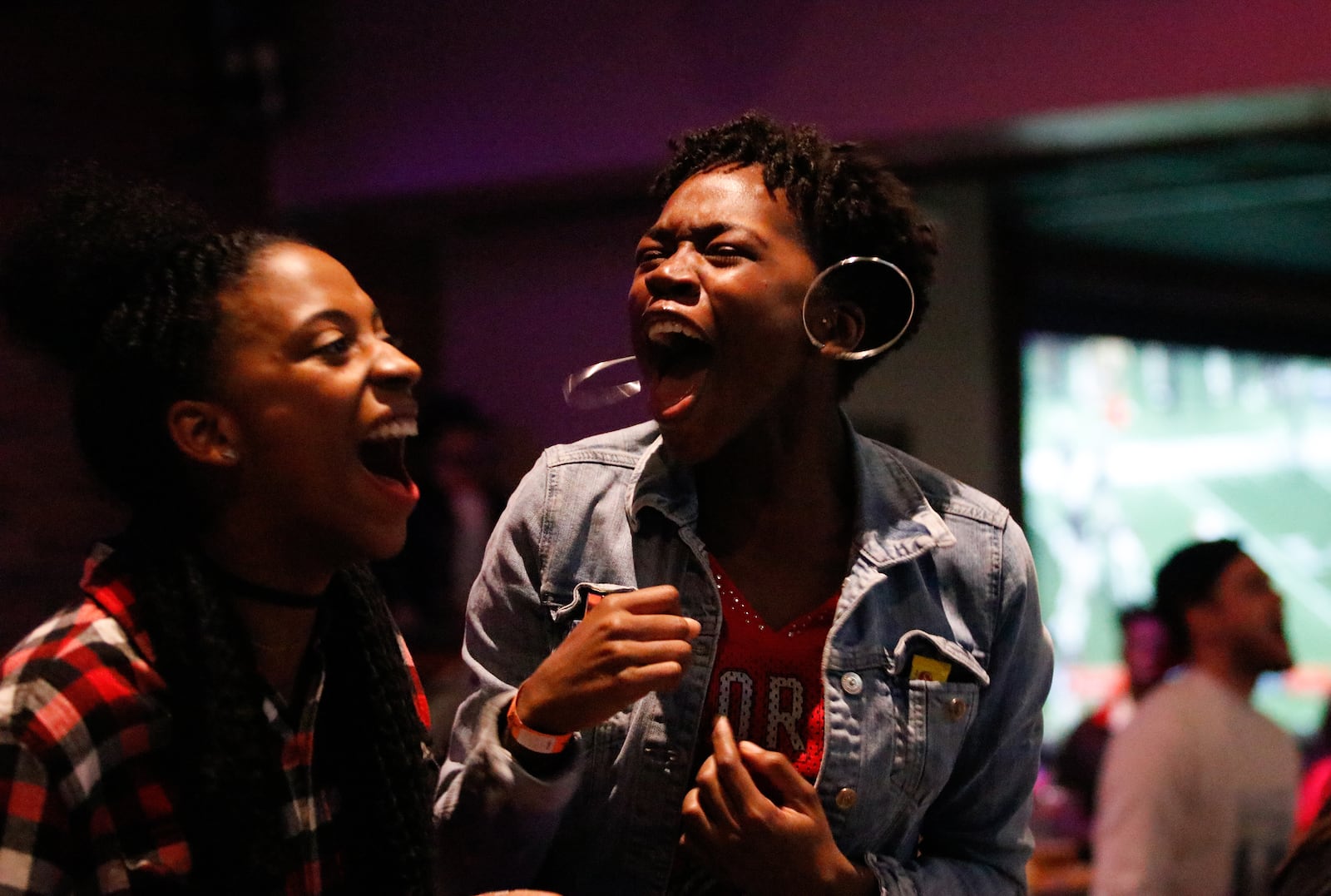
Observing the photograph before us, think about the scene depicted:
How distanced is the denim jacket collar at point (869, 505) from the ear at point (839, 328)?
12cm

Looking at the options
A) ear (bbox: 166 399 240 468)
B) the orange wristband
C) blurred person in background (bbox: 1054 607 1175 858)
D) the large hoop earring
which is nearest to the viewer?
ear (bbox: 166 399 240 468)

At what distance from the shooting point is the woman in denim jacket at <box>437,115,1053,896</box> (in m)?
1.52

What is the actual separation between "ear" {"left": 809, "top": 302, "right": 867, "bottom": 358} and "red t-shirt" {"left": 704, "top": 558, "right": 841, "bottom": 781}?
0.34 metres

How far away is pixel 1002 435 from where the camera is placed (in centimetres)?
525

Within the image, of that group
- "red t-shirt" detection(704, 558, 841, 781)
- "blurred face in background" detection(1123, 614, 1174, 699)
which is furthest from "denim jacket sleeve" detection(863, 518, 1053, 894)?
"blurred face in background" detection(1123, 614, 1174, 699)

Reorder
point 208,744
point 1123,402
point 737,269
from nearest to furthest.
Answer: point 208,744
point 737,269
point 1123,402

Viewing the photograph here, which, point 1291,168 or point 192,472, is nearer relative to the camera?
point 192,472

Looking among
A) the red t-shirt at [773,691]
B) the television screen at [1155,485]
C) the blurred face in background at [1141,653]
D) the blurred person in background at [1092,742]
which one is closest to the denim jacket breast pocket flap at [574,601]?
the red t-shirt at [773,691]

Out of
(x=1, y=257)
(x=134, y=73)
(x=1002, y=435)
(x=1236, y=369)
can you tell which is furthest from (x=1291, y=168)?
(x=1, y=257)

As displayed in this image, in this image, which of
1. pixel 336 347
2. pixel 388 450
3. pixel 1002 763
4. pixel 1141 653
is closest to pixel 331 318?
pixel 336 347

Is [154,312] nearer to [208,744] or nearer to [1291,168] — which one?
[208,744]

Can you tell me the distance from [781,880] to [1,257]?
96 cm

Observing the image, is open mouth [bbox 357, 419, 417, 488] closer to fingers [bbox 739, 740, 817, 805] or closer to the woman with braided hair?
the woman with braided hair

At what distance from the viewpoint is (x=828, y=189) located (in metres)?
1.64
